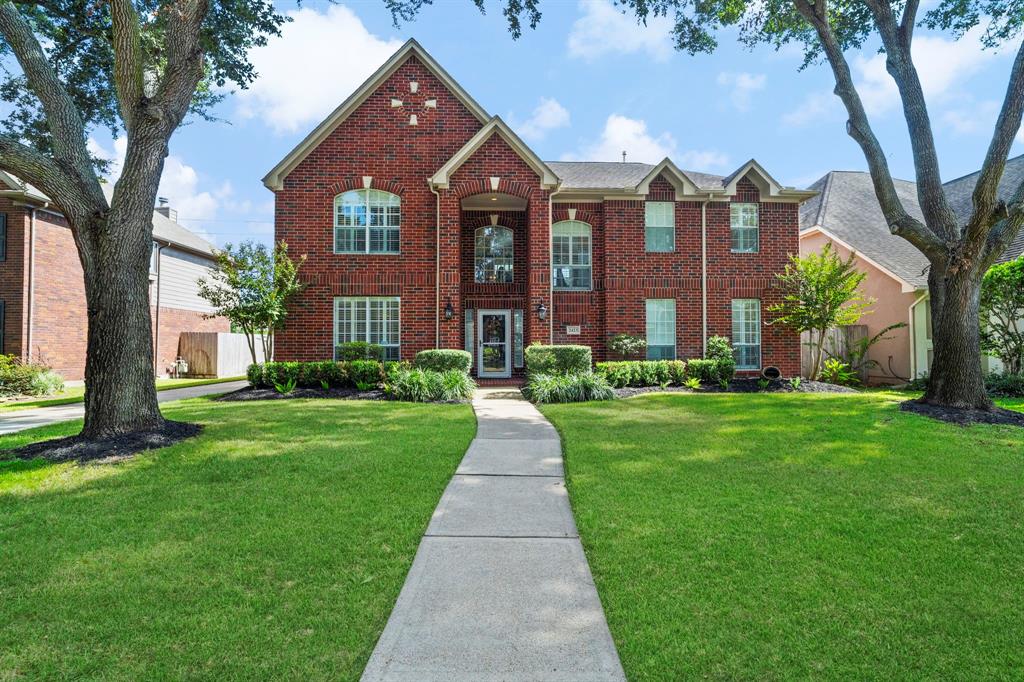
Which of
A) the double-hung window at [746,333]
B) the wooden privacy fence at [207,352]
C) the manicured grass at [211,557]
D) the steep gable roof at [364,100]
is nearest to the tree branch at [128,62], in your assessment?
the manicured grass at [211,557]

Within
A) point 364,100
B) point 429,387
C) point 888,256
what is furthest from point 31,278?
point 888,256

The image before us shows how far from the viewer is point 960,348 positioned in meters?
10.0

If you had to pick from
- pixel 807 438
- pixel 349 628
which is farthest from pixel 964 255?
pixel 349 628

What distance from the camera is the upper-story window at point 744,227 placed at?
16641 mm

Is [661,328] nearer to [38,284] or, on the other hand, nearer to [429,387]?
[429,387]

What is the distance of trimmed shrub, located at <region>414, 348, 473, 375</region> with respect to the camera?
1359 centimetres

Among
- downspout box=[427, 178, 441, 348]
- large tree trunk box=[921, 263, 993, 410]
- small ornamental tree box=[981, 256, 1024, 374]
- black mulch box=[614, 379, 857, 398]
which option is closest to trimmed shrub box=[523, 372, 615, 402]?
black mulch box=[614, 379, 857, 398]

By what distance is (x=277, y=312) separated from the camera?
558 inches

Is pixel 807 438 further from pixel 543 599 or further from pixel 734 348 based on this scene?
pixel 734 348

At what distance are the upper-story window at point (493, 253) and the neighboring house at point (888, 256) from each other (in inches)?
446

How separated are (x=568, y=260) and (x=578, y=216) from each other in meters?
1.36

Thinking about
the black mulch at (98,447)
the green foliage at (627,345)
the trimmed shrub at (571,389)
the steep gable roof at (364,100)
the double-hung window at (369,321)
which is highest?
the steep gable roof at (364,100)

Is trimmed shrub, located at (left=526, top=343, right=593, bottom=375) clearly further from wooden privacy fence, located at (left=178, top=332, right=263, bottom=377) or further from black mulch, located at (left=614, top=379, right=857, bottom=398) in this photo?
wooden privacy fence, located at (left=178, top=332, right=263, bottom=377)

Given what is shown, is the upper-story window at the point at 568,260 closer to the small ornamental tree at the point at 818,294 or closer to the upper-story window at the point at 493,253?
the upper-story window at the point at 493,253
